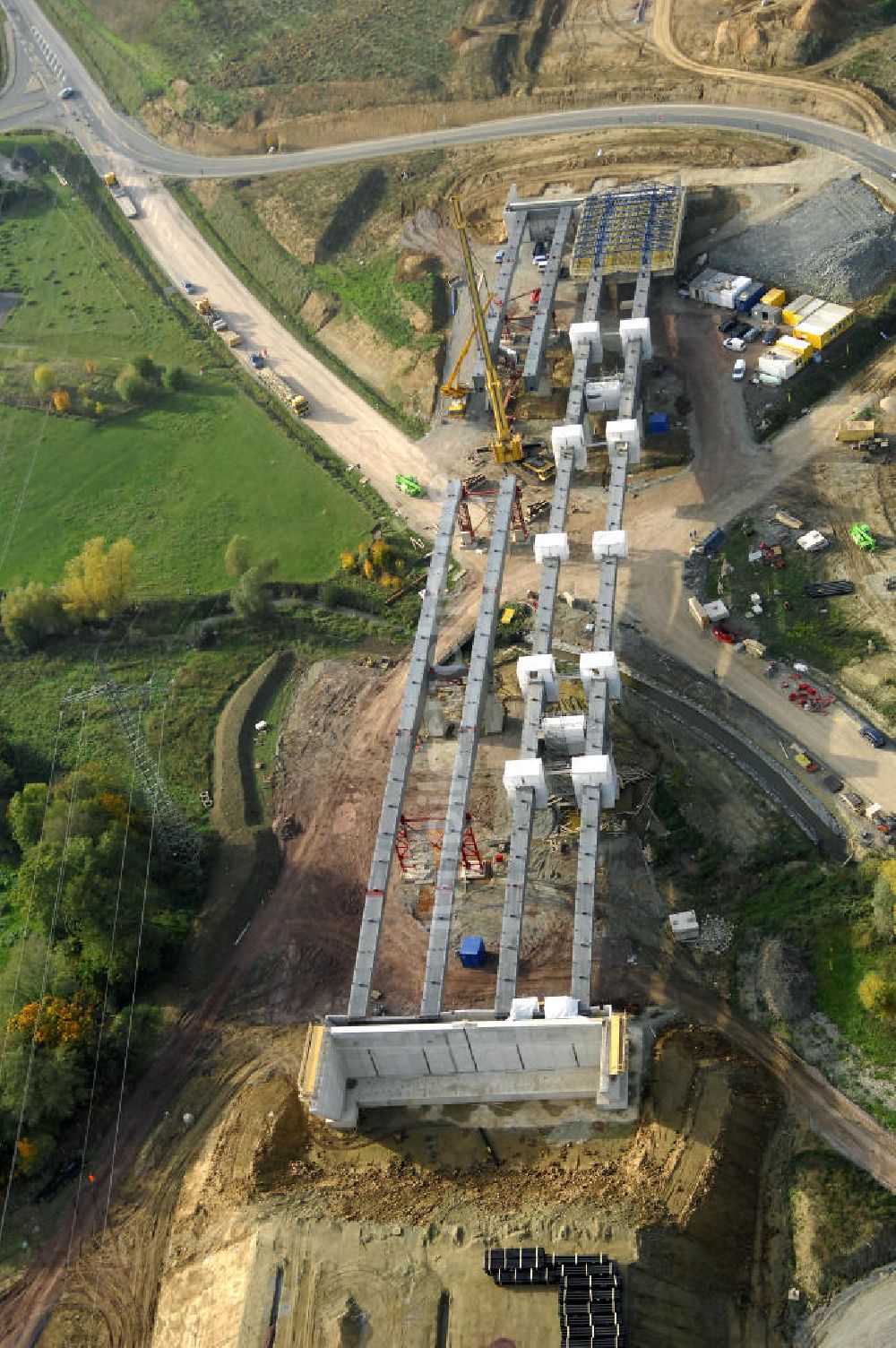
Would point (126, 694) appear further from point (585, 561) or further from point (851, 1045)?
point (851, 1045)

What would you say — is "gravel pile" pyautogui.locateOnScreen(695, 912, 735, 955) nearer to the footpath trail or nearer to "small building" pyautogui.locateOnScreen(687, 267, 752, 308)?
"small building" pyautogui.locateOnScreen(687, 267, 752, 308)

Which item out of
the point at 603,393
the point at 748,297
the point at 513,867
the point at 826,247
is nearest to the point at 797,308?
the point at 748,297

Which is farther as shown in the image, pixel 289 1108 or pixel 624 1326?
pixel 289 1108

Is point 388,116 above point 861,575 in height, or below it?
above

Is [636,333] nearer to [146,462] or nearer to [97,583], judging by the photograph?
[146,462]

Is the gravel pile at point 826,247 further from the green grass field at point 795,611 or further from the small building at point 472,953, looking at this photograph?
the small building at point 472,953

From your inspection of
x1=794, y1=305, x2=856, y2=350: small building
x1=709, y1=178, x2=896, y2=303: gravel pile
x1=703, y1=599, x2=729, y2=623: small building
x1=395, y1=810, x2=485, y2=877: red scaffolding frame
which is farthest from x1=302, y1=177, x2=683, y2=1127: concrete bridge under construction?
x1=709, y1=178, x2=896, y2=303: gravel pile

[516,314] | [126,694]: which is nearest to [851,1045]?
[126,694]
